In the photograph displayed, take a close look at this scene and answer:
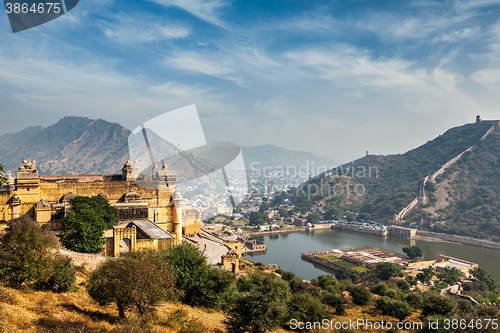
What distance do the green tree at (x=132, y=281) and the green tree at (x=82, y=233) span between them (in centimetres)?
481

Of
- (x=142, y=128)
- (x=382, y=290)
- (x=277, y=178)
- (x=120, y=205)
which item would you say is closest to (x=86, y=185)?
(x=120, y=205)

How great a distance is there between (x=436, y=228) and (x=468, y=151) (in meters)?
32.9

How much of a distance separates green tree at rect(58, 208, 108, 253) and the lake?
67.5 feet

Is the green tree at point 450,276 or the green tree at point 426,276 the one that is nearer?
the green tree at point 450,276

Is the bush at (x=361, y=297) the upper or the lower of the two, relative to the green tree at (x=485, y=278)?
upper

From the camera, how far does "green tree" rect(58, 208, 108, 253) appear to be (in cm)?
1014

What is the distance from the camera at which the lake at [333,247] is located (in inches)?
1230

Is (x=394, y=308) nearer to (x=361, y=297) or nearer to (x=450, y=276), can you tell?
(x=361, y=297)

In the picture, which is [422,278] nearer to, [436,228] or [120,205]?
[120,205]

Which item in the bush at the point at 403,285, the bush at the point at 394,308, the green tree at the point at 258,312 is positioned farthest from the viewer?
the bush at the point at 403,285

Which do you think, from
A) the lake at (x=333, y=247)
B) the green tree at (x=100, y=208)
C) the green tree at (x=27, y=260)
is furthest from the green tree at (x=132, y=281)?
the lake at (x=333, y=247)

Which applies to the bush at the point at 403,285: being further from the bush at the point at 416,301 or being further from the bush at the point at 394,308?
the bush at the point at 394,308

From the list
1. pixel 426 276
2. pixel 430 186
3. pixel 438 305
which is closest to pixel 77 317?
pixel 438 305

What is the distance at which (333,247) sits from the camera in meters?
40.0
